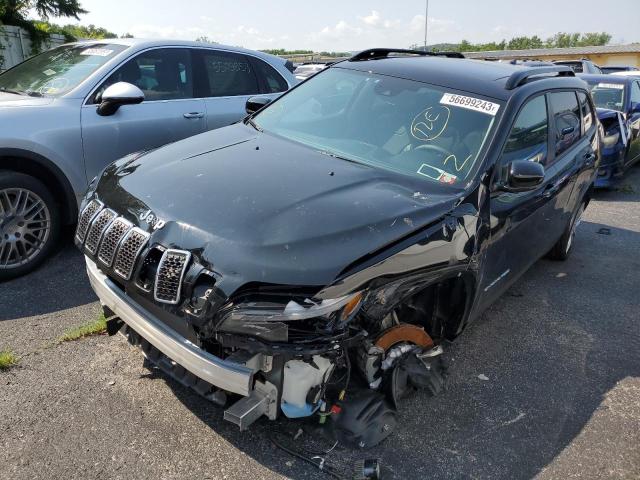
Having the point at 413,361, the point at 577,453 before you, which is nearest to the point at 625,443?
the point at 577,453

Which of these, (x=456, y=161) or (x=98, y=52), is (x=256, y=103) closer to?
(x=98, y=52)

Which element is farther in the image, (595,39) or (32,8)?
(595,39)

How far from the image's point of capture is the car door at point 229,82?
530 cm

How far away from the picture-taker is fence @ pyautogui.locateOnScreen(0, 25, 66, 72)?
1650cm

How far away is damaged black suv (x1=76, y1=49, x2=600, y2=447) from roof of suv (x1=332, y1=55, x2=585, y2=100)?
18 millimetres

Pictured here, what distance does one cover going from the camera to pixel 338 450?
2.62 m

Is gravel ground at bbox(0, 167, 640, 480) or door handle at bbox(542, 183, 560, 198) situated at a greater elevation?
door handle at bbox(542, 183, 560, 198)

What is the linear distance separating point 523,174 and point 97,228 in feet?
8.00

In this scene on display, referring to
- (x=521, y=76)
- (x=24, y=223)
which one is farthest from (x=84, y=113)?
(x=521, y=76)

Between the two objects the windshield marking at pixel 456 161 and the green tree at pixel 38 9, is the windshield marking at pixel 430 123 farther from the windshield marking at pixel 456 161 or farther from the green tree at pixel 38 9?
the green tree at pixel 38 9

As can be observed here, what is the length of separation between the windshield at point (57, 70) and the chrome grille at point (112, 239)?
93.5 inches

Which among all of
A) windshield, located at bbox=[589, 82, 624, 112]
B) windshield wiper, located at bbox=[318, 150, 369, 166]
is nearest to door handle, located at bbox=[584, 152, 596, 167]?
windshield wiper, located at bbox=[318, 150, 369, 166]

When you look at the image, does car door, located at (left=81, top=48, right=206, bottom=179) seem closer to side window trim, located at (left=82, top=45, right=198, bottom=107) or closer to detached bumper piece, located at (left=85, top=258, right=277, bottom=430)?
side window trim, located at (left=82, top=45, right=198, bottom=107)

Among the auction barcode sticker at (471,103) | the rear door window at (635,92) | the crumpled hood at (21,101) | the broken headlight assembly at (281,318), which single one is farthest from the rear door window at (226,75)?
the rear door window at (635,92)
